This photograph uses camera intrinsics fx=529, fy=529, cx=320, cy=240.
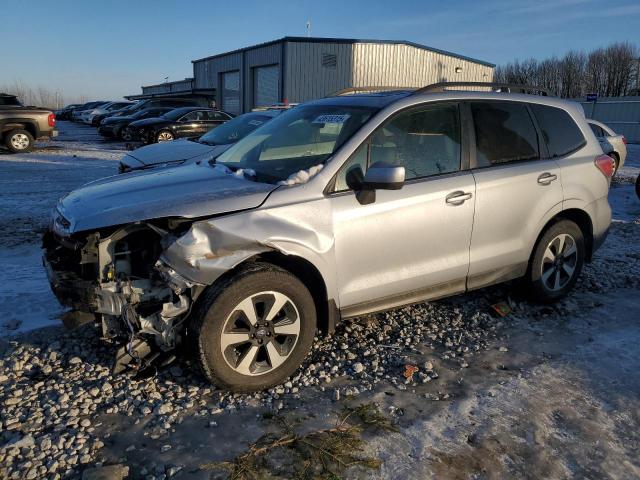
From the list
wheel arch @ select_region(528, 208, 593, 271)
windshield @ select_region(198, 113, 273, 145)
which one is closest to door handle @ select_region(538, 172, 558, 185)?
wheel arch @ select_region(528, 208, 593, 271)

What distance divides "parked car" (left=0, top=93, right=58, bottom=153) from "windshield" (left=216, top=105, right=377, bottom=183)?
14.6 meters

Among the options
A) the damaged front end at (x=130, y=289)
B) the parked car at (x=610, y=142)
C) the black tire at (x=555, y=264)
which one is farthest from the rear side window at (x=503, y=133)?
the parked car at (x=610, y=142)

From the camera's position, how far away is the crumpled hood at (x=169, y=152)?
740 centimetres

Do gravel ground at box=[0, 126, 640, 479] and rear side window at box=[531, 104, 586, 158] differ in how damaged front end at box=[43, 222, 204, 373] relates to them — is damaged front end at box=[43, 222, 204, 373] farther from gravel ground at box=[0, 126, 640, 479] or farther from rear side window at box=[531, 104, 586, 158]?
rear side window at box=[531, 104, 586, 158]

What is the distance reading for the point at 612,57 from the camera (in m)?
54.9

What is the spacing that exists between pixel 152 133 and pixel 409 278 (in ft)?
50.0

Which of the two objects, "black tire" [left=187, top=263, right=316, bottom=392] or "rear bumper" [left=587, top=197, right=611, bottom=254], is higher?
"rear bumper" [left=587, top=197, right=611, bottom=254]

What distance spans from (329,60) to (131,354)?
30225 millimetres

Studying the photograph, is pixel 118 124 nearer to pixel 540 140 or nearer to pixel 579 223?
pixel 540 140

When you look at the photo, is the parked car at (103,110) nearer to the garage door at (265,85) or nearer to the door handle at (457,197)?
the garage door at (265,85)

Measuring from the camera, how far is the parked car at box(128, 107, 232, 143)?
684 inches

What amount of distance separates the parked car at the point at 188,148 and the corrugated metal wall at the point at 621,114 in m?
28.6

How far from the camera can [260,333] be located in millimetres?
3258

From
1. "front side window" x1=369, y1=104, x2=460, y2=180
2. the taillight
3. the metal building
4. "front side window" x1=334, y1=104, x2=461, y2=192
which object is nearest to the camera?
"front side window" x1=334, y1=104, x2=461, y2=192
